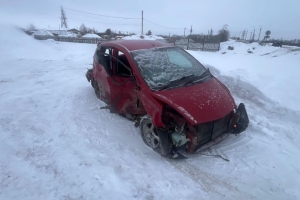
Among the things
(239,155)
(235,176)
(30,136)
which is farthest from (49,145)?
(239,155)

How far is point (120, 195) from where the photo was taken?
240 centimetres

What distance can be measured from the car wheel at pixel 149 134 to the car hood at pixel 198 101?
599 millimetres

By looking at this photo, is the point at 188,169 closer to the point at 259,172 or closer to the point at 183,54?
the point at 259,172

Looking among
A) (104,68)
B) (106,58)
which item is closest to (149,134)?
(104,68)

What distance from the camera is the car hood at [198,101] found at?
9.08 feet

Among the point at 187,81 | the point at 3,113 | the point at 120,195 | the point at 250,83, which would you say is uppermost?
the point at 187,81

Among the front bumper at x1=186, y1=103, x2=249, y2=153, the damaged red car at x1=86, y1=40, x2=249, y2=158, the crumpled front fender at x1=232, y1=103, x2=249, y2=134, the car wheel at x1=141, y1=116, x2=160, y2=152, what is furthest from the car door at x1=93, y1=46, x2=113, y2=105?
the crumpled front fender at x1=232, y1=103, x2=249, y2=134

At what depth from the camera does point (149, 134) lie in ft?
11.2

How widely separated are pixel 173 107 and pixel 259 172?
1.70m

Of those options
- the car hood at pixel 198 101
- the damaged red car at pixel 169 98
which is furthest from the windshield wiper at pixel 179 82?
the car hood at pixel 198 101

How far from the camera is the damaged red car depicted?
2.90 m

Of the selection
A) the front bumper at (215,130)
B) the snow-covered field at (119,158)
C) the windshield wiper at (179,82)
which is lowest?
the snow-covered field at (119,158)

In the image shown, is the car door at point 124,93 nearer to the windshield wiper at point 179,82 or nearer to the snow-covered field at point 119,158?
the snow-covered field at point 119,158

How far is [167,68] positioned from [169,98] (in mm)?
901
